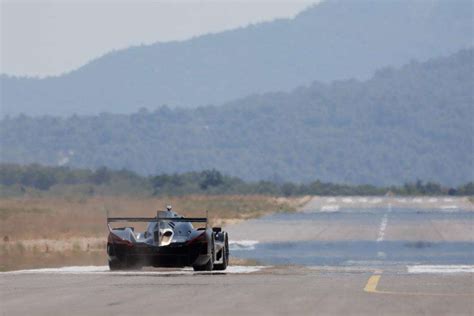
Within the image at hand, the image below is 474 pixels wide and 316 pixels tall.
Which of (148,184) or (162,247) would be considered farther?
(148,184)

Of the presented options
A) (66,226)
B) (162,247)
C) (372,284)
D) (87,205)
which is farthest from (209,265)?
(87,205)

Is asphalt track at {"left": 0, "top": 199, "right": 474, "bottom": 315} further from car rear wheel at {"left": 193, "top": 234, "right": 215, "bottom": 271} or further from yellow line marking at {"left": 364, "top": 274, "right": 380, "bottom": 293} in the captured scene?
car rear wheel at {"left": 193, "top": 234, "right": 215, "bottom": 271}

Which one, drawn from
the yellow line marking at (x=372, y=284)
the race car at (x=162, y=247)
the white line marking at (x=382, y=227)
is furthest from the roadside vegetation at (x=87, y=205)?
the yellow line marking at (x=372, y=284)

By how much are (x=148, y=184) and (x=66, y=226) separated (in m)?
72.2

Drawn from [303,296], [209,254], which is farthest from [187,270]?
[303,296]

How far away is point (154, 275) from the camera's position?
1072 inches

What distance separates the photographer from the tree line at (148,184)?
118938 millimetres

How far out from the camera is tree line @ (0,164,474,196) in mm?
118938

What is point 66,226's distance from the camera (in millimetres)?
61031

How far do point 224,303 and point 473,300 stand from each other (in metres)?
3.66

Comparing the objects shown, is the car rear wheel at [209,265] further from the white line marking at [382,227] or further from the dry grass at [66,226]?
the white line marking at [382,227]

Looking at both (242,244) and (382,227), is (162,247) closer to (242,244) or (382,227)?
(242,244)

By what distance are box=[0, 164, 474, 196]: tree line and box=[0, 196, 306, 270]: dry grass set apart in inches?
343

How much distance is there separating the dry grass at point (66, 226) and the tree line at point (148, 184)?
28.5ft
